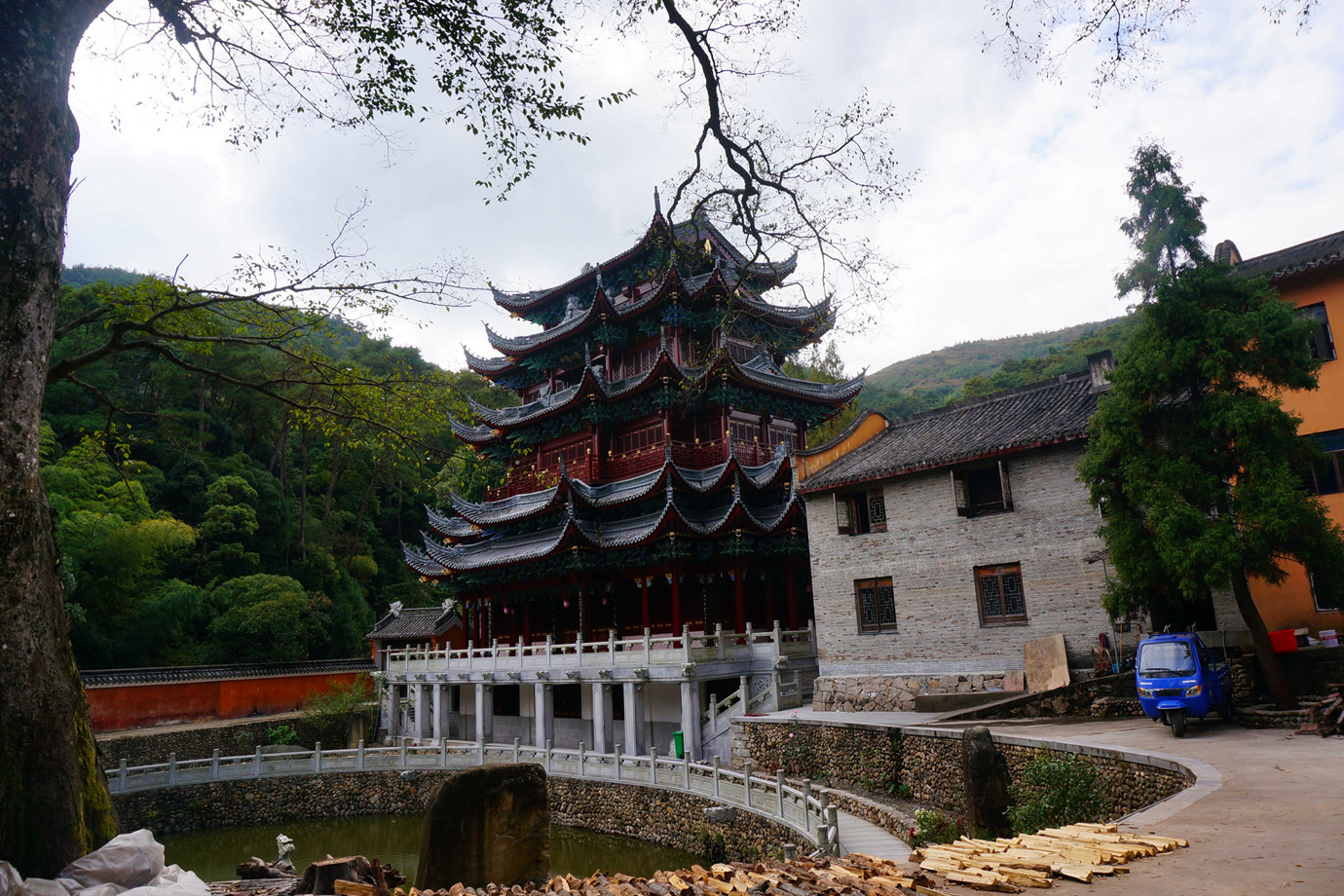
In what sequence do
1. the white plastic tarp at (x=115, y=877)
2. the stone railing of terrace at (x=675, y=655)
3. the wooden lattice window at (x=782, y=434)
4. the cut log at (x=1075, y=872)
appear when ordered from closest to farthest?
the white plastic tarp at (x=115, y=877) < the cut log at (x=1075, y=872) < the stone railing of terrace at (x=675, y=655) < the wooden lattice window at (x=782, y=434)

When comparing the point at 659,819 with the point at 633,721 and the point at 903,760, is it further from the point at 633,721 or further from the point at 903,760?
the point at 903,760

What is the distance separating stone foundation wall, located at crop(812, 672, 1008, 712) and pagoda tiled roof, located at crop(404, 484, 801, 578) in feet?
18.6

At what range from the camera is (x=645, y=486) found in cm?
2623

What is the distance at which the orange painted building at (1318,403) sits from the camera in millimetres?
14945

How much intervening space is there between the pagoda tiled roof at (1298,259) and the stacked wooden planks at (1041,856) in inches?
484

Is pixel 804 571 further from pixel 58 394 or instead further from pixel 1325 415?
pixel 58 394

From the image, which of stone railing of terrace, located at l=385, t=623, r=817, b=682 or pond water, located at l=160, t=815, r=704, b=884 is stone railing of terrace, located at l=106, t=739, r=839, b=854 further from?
stone railing of terrace, located at l=385, t=623, r=817, b=682

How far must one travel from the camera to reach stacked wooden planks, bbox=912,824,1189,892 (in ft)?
18.8

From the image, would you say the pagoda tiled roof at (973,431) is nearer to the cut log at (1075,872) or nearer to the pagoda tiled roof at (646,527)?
the pagoda tiled roof at (646,527)

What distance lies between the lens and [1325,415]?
15.4 metres

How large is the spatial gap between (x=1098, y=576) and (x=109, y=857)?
53.0ft

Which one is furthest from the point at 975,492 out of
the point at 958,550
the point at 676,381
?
the point at 676,381

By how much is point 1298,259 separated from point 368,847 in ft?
80.6

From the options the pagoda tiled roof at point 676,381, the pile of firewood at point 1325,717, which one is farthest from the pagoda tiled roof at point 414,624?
the pile of firewood at point 1325,717
